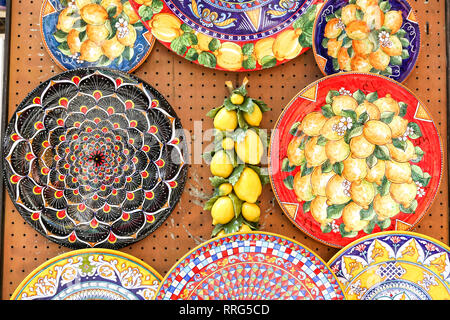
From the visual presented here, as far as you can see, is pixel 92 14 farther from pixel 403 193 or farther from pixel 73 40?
pixel 403 193

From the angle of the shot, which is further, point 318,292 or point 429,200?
point 429,200

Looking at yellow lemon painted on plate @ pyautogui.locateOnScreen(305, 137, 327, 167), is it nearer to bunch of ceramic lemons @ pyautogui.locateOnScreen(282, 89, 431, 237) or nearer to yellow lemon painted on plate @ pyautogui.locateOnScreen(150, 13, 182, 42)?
bunch of ceramic lemons @ pyautogui.locateOnScreen(282, 89, 431, 237)

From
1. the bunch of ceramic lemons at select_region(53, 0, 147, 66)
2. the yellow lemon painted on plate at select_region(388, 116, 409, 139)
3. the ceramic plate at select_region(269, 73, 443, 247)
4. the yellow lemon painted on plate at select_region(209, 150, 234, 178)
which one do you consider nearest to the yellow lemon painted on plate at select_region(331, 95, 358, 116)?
the ceramic plate at select_region(269, 73, 443, 247)

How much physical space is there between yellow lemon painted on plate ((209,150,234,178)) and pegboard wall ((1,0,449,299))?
0.08 m

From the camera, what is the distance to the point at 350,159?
43.5 inches

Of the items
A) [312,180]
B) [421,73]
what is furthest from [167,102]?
[421,73]

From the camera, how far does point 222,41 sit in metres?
1.11

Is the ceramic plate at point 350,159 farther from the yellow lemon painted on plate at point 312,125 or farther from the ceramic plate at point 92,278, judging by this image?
the ceramic plate at point 92,278

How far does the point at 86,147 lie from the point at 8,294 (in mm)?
448

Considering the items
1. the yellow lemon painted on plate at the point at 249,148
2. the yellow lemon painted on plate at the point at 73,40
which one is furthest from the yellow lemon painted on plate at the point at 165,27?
the yellow lemon painted on plate at the point at 249,148

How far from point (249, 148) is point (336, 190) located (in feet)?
0.88

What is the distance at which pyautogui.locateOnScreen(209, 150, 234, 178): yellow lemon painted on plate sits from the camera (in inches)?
41.4
